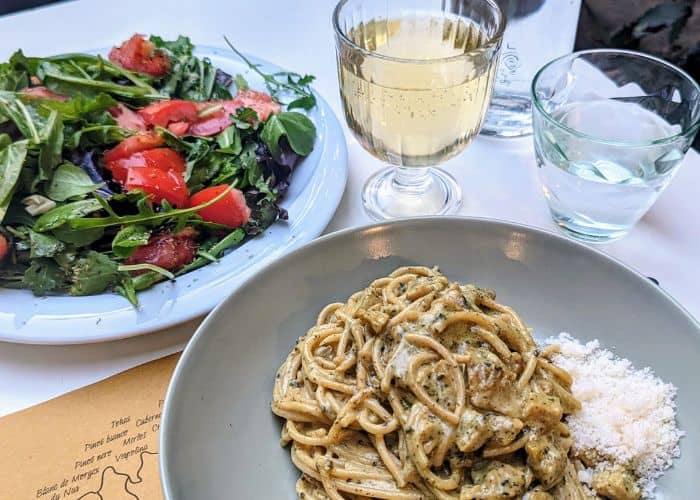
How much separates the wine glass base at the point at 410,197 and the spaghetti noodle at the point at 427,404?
405 mm

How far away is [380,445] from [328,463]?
0.32 feet

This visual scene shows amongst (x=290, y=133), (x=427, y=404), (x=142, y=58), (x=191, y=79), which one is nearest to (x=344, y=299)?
(x=427, y=404)

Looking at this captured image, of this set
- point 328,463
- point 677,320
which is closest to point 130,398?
point 328,463

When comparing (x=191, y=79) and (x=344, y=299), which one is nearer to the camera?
(x=344, y=299)

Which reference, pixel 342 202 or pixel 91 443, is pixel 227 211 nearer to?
pixel 342 202

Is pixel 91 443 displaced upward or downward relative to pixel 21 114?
downward

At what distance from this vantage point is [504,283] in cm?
138

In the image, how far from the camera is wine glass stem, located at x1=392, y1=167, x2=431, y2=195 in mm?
1695

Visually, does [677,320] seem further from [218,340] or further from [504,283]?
[218,340]

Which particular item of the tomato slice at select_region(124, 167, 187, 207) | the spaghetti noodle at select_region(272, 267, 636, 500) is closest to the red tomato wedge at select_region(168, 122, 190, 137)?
the tomato slice at select_region(124, 167, 187, 207)

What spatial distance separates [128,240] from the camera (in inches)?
58.1

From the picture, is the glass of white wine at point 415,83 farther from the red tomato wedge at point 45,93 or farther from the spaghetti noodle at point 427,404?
the red tomato wedge at point 45,93

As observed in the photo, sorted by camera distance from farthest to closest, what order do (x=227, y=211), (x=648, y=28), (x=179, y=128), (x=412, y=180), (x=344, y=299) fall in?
(x=648, y=28), (x=179, y=128), (x=412, y=180), (x=227, y=211), (x=344, y=299)

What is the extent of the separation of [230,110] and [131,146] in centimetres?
32
